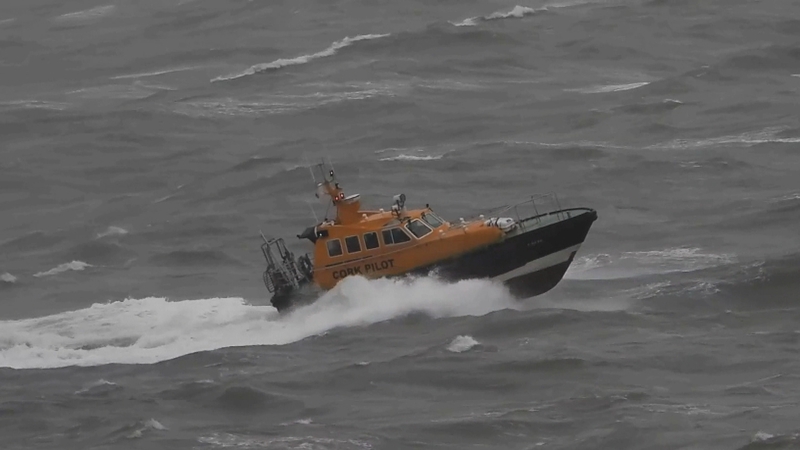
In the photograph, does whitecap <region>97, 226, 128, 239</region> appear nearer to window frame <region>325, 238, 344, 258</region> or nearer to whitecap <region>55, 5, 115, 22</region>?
window frame <region>325, 238, 344, 258</region>

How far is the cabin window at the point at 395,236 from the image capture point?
34.7m

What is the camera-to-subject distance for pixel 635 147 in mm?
49625

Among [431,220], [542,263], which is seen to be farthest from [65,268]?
[542,263]

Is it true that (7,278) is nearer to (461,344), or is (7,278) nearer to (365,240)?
(365,240)

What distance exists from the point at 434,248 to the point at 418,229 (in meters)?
0.60

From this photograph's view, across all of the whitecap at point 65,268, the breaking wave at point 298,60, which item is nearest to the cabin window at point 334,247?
the whitecap at point 65,268

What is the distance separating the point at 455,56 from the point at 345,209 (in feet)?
98.9

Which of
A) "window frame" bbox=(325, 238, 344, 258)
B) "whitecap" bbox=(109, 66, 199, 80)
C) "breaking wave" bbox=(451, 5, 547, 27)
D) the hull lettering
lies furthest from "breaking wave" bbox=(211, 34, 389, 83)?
the hull lettering

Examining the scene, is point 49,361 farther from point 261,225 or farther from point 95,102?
point 95,102

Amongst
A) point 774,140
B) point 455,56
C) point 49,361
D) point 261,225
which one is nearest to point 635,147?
point 774,140

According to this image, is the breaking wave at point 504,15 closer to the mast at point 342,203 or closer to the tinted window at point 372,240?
the mast at point 342,203

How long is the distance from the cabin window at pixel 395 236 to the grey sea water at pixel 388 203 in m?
1.16

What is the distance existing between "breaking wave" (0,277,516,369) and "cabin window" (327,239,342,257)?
2.17 ft

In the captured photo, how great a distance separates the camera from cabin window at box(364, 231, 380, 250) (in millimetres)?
34938
